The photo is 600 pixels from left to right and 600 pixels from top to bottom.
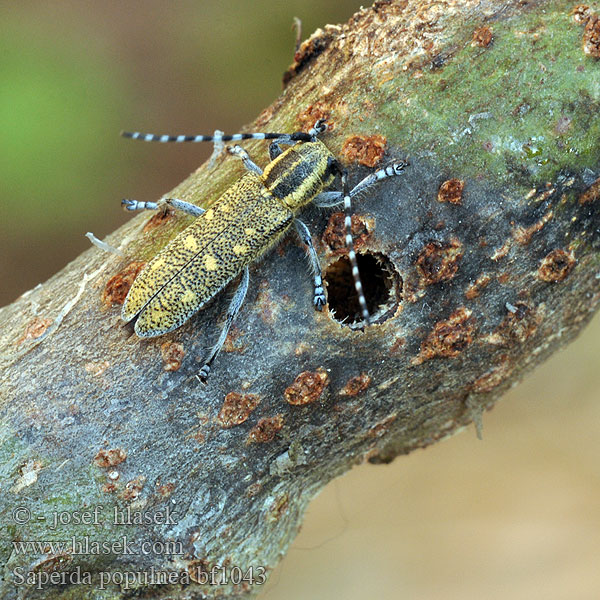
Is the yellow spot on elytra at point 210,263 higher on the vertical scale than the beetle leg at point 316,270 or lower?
higher

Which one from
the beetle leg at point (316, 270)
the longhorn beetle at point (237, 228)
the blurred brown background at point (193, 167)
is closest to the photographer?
the beetle leg at point (316, 270)

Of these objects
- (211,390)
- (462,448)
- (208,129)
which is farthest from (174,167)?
(211,390)

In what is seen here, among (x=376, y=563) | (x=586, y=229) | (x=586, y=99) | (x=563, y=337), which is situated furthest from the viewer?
(x=376, y=563)

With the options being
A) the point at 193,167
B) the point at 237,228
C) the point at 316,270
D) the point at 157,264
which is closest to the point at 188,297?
the point at 157,264

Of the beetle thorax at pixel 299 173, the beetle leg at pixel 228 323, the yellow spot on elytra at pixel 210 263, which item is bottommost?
the beetle leg at pixel 228 323

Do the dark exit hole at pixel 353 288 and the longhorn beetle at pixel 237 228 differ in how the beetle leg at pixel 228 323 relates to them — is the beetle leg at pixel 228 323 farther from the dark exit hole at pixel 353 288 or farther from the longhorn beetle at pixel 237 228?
the dark exit hole at pixel 353 288

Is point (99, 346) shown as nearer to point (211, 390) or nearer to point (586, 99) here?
point (211, 390)

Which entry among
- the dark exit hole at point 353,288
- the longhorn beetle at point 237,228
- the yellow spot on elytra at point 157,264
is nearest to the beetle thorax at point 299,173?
the longhorn beetle at point 237,228
